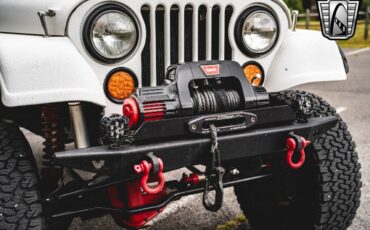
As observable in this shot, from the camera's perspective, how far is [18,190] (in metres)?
2.14

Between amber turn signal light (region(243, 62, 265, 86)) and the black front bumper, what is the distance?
16.1 inches

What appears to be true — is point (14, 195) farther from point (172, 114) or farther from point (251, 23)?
point (251, 23)

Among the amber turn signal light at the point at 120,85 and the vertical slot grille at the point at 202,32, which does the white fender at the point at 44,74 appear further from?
the vertical slot grille at the point at 202,32

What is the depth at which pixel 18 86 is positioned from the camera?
213 centimetres

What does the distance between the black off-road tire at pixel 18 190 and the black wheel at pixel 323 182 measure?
1189mm

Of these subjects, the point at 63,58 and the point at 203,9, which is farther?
the point at 203,9

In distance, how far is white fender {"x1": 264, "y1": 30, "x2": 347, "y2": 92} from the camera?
276 centimetres

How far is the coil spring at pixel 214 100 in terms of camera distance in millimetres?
2289

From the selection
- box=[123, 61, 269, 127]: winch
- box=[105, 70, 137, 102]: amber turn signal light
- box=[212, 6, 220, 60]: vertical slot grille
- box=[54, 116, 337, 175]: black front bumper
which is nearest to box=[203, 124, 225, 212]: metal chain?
box=[54, 116, 337, 175]: black front bumper

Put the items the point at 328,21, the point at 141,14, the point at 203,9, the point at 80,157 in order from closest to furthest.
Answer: the point at 80,157, the point at 141,14, the point at 203,9, the point at 328,21

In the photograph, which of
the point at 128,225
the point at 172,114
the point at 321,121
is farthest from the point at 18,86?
the point at 321,121

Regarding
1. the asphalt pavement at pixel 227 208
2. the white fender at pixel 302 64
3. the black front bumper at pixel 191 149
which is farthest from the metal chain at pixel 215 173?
the asphalt pavement at pixel 227 208

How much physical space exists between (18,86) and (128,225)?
896mm

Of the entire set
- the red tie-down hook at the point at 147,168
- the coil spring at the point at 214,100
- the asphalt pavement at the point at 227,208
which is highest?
the coil spring at the point at 214,100
